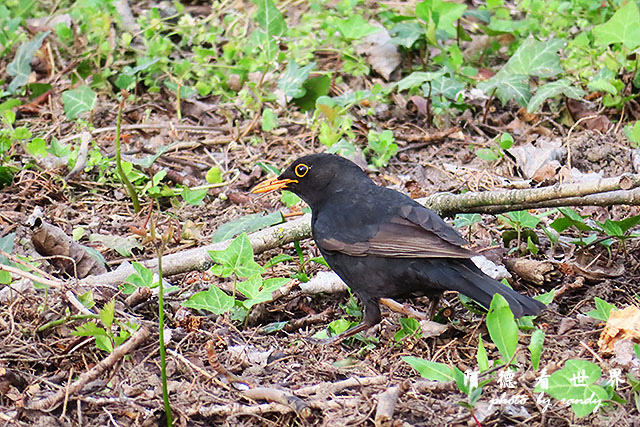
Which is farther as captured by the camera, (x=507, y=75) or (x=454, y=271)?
(x=507, y=75)

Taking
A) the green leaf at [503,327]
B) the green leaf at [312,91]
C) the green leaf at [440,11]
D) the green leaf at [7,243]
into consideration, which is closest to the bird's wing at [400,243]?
the green leaf at [503,327]

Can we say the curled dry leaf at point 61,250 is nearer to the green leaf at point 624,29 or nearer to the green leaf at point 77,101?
the green leaf at point 77,101

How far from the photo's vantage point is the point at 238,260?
418 cm

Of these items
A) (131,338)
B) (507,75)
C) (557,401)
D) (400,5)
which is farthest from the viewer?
(400,5)

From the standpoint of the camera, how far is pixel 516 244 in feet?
16.6

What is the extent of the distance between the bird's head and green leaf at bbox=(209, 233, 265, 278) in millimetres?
869

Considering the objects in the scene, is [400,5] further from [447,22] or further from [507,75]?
[507,75]

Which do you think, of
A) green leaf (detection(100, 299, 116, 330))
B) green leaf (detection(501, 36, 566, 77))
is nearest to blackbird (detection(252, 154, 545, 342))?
green leaf (detection(100, 299, 116, 330))

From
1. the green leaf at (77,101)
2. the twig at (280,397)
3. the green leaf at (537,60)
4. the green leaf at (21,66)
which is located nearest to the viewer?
the twig at (280,397)

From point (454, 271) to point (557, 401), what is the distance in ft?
3.08

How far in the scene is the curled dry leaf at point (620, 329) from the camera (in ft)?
12.1

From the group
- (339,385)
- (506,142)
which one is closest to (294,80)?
(506,142)

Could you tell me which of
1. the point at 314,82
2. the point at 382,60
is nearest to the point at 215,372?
the point at 314,82

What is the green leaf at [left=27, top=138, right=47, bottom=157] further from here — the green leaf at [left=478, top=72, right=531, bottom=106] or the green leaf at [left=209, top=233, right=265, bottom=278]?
the green leaf at [left=478, top=72, right=531, bottom=106]
